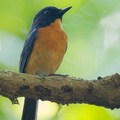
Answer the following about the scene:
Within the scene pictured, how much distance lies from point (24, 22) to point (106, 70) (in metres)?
1.84

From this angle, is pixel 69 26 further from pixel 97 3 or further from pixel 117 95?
pixel 117 95

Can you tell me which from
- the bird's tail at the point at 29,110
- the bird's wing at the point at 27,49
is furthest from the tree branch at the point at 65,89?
the bird's wing at the point at 27,49

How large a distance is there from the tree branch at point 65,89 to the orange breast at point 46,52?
52.3 inches

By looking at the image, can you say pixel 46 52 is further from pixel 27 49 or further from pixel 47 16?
pixel 47 16

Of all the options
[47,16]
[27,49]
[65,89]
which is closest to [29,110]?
[27,49]

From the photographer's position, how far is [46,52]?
15.9 ft

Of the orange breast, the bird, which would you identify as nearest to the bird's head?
the bird

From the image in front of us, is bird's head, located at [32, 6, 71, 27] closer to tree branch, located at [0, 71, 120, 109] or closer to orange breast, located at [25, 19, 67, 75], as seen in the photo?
orange breast, located at [25, 19, 67, 75]

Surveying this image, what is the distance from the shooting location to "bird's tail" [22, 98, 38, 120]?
179 inches

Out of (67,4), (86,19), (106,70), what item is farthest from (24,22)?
(106,70)

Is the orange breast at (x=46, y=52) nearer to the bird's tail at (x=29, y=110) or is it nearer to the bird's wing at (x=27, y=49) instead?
the bird's wing at (x=27, y=49)

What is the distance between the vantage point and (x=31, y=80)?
11.2 feet

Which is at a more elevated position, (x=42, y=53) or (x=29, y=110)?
(x=42, y=53)

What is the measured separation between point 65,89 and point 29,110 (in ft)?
4.52
